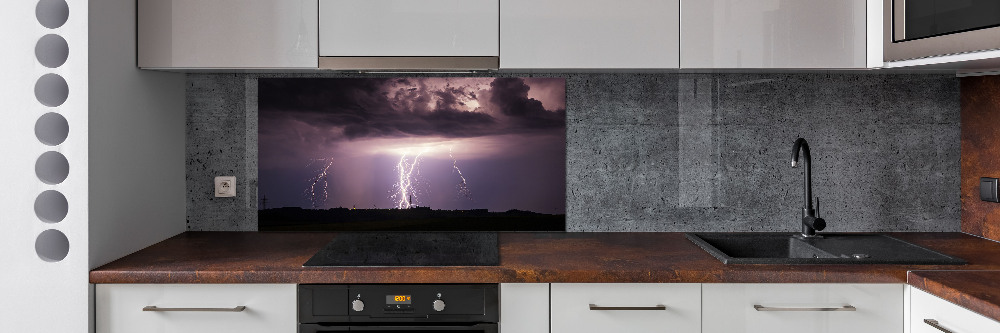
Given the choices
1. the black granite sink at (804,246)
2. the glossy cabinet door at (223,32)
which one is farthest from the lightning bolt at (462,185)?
the black granite sink at (804,246)

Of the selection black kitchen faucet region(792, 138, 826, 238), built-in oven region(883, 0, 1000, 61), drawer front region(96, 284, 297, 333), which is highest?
built-in oven region(883, 0, 1000, 61)

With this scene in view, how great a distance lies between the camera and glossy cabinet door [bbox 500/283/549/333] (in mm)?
1725

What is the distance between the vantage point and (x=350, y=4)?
6.46ft

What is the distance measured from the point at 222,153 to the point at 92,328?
0.77 metres

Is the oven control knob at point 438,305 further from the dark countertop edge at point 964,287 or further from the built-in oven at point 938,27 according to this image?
the built-in oven at point 938,27

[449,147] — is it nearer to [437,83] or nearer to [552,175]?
[437,83]

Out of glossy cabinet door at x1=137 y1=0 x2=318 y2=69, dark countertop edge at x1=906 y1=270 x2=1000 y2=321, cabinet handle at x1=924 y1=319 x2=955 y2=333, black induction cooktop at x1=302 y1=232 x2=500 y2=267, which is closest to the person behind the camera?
dark countertop edge at x1=906 y1=270 x2=1000 y2=321

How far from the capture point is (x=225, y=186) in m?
2.35

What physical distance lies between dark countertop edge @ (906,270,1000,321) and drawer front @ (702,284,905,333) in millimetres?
84

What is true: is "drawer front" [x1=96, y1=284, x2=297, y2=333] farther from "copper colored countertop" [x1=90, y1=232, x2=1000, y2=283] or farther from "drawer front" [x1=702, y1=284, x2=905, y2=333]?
"drawer front" [x1=702, y1=284, x2=905, y2=333]

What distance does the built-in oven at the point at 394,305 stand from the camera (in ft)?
5.61

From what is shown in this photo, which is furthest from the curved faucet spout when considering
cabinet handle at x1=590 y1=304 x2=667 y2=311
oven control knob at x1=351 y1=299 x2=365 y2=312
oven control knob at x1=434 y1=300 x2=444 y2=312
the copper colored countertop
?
oven control knob at x1=351 y1=299 x2=365 y2=312
